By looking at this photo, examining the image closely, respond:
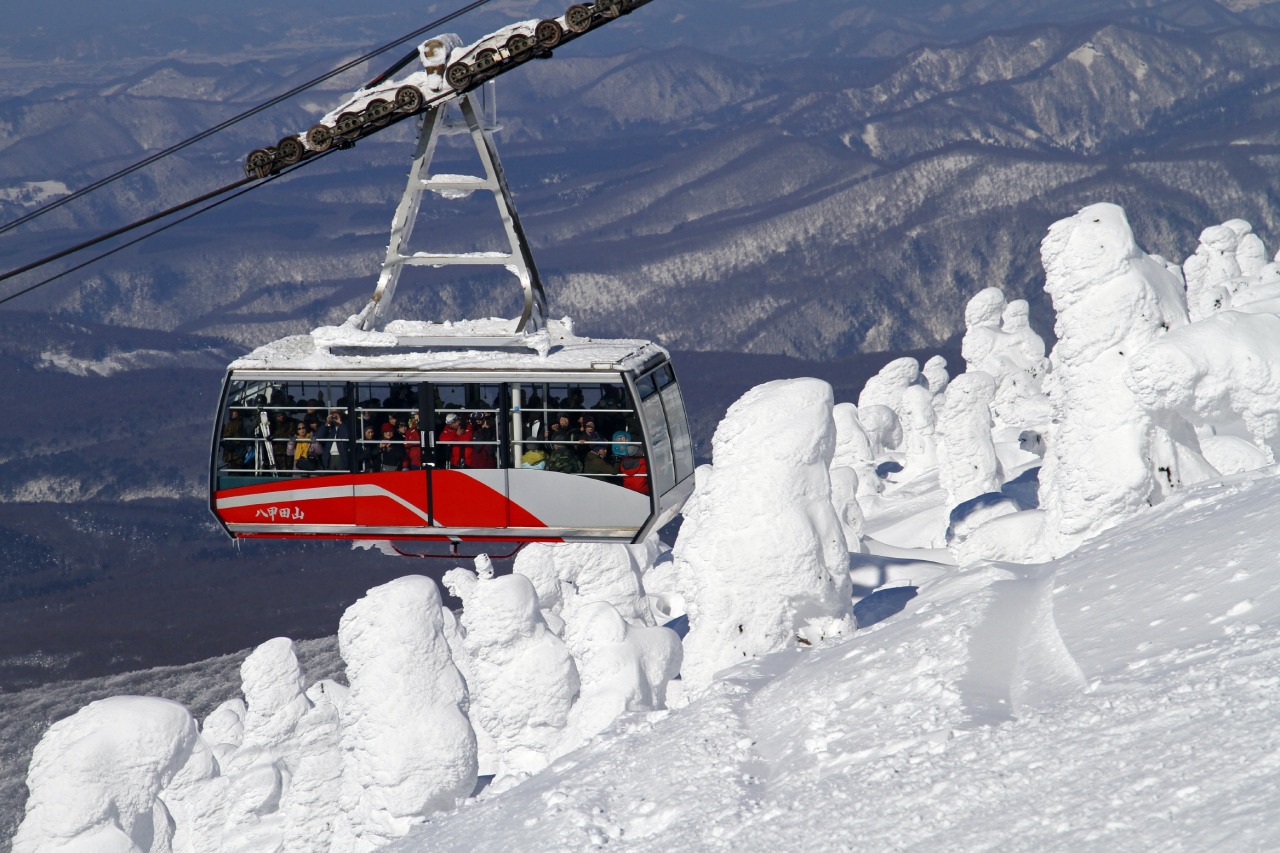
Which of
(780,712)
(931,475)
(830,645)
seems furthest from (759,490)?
(931,475)

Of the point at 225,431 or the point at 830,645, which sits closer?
the point at 225,431

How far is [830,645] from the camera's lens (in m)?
31.1

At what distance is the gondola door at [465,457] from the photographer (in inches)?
771

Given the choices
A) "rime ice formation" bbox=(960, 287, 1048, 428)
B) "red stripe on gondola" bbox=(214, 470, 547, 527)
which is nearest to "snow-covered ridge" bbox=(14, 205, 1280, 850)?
"red stripe on gondola" bbox=(214, 470, 547, 527)

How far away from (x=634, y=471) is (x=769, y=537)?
468 inches

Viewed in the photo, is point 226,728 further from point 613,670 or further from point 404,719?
point 613,670

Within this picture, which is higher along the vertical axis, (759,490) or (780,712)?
(759,490)

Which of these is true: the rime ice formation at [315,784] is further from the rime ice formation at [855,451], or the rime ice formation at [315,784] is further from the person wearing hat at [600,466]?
the rime ice formation at [855,451]

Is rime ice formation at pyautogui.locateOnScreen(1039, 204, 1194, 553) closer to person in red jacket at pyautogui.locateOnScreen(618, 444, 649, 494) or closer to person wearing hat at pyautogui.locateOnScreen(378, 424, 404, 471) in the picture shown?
person in red jacket at pyautogui.locateOnScreen(618, 444, 649, 494)

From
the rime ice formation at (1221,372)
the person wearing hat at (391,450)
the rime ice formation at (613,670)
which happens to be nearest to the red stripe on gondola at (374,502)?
the person wearing hat at (391,450)

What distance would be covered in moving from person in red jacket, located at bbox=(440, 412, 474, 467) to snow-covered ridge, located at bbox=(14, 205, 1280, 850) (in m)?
7.40

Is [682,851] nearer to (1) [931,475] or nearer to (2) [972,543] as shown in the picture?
(2) [972,543]

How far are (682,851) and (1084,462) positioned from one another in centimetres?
1459

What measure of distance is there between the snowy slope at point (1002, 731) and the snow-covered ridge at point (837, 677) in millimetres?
64
